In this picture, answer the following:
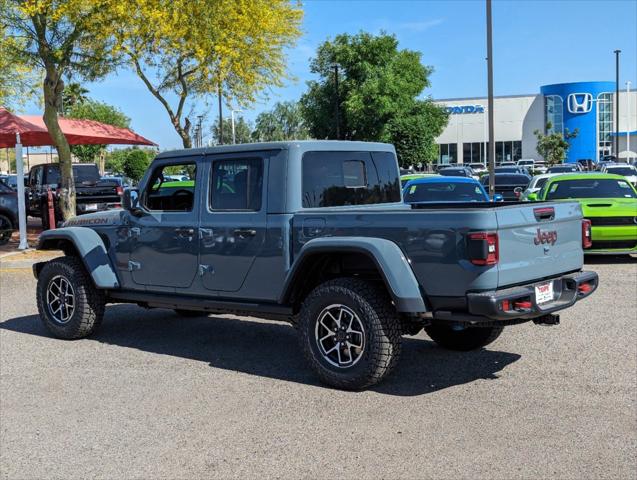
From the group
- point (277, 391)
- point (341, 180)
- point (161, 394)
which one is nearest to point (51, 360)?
point (161, 394)

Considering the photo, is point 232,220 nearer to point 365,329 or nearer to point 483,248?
point 365,329

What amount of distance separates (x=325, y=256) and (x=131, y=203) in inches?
91.0

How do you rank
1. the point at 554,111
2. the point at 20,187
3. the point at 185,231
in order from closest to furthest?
the point at 185,231 → the point at 20,187 → the point at 554,111

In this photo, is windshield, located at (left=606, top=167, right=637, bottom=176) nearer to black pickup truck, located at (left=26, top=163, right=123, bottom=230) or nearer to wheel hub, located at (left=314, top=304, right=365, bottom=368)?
black pickup truck, located at (left=26, top=163, right=123, bottom=230)

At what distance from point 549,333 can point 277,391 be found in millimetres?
3210

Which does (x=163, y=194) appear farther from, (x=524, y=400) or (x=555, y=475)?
(x=555, y=475)

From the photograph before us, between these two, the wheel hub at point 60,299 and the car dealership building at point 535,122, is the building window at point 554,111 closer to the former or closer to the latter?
the car dealership building at point 535,122

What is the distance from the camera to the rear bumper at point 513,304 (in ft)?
16.7

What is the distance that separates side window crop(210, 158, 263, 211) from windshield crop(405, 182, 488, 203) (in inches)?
295

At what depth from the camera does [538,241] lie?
18.2 ft

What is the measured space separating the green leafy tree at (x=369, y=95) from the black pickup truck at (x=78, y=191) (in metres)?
27.0

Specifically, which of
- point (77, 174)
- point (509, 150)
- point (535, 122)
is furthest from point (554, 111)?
point (77, 174)

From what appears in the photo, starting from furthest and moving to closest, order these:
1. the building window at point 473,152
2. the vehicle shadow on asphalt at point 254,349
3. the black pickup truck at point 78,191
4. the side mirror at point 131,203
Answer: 1. the building window at point 473,152
2. the black pickup truck at point 78,191
3. the side mirror at point 131,203
4. the vehicle shadow on asphalt at point 254,349

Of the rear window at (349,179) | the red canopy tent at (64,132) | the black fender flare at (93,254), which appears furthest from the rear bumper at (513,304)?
the red canopy tent at (64,132)
